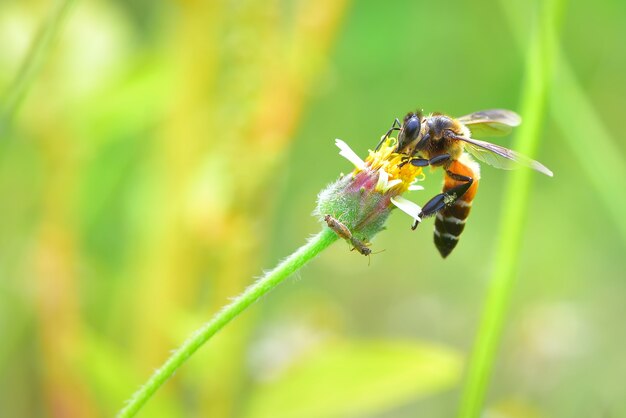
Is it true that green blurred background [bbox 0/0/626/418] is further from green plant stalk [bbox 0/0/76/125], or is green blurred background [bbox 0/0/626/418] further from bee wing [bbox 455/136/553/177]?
bee wing [bbox 455/136/553/177]

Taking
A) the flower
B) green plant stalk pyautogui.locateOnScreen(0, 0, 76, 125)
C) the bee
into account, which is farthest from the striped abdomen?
green plant stalk pyautogui.locateOnScreen(0, 0, 76, 125)

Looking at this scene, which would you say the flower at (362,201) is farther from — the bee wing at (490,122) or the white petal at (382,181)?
the bee wing at (490,122)

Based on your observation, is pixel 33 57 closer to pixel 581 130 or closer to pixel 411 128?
pixel 411 128

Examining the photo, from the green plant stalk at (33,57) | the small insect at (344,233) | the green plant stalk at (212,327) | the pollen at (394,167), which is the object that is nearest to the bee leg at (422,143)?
the pollen at (394,167)

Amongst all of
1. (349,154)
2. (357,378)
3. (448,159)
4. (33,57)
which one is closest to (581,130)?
(448,159)

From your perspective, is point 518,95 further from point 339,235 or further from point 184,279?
point 339,235

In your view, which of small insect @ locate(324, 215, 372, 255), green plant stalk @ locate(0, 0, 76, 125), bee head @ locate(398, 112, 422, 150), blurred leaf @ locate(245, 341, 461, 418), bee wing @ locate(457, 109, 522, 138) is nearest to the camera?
small insect @ locate(324, 215, 372, 255)
